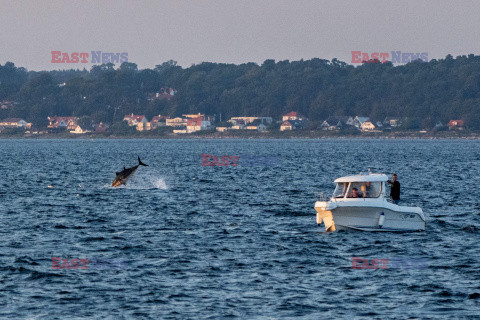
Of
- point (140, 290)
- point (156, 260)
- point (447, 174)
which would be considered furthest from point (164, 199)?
point (447, 174)

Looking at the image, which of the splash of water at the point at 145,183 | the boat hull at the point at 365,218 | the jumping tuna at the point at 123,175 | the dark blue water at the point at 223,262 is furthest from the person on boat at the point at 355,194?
the splash of water at the point at 145,183

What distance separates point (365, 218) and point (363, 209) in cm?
54

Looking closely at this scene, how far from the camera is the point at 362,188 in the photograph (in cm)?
4078

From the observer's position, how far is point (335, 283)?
99.0 ft

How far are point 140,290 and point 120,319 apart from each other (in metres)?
3.66

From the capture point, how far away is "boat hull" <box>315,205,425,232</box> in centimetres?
4038

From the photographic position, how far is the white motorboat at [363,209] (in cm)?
4012

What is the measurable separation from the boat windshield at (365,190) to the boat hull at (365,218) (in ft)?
A: 2.50

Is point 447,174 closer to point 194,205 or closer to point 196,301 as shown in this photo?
point 194,205

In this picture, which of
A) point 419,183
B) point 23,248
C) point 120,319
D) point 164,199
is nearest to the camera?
point 120,319

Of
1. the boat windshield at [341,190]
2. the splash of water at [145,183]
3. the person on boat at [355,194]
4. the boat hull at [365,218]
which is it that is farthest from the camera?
the splash of water at [145,183]

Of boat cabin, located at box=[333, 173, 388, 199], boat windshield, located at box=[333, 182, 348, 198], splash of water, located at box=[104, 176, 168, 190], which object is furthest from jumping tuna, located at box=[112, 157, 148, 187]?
boat cabin, located at box=[333, 173, 388, 199]

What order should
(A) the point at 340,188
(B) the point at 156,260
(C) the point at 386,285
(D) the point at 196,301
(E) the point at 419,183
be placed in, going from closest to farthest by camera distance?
(D) the point at 196,301 < (C) the point at 386,285 < (B) the point at 156,260 < (A) the point at 340,188 < (E) the point at 419,183

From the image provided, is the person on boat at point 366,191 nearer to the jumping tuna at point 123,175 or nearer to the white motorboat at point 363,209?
the white motorboat at point 363,209
